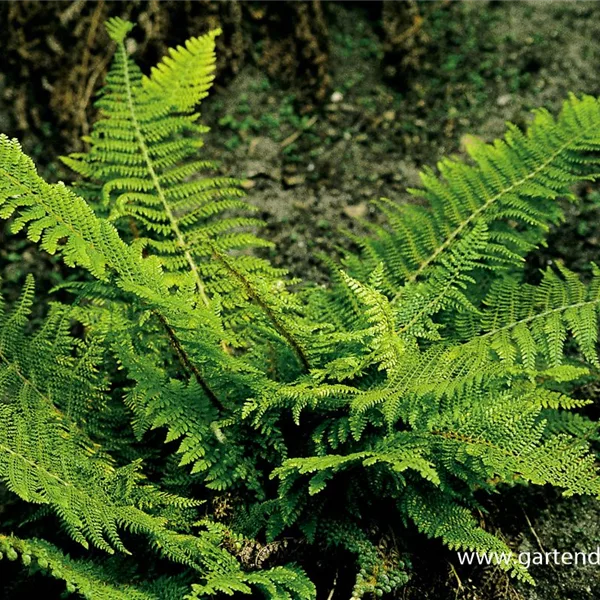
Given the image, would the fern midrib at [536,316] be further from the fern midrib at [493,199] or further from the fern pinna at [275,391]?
the fern midrib at [493,199]

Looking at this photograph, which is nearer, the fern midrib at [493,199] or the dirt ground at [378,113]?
the fern midrib at [493,199]

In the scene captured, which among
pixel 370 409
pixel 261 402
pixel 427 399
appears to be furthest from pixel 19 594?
pixel 427 399

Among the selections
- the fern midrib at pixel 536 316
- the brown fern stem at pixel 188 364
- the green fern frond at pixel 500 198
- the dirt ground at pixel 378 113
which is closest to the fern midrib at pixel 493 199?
the green fern frond at pixel 500 198

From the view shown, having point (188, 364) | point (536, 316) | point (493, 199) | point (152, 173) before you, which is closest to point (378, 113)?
point (493, 199)

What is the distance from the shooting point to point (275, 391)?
1876 mm

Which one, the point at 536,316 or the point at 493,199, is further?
the point at 493,199

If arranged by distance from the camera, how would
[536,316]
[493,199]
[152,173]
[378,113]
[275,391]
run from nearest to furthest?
[275,391], [536,316], [493,199], [152,173], [378,113]

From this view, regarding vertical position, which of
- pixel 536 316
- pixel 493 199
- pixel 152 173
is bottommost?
pixel 152 173

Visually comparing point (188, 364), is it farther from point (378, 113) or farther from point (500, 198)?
point (378, 113)

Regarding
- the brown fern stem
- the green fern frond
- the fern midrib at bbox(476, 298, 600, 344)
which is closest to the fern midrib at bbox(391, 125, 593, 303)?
the green fern frond

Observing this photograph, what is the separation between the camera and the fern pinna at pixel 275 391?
172 cm

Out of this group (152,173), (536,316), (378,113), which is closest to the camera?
(536,316)

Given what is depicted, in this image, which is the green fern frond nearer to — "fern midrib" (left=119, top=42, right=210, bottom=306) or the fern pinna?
the fern pinna

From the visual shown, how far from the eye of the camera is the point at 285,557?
1.87 m
